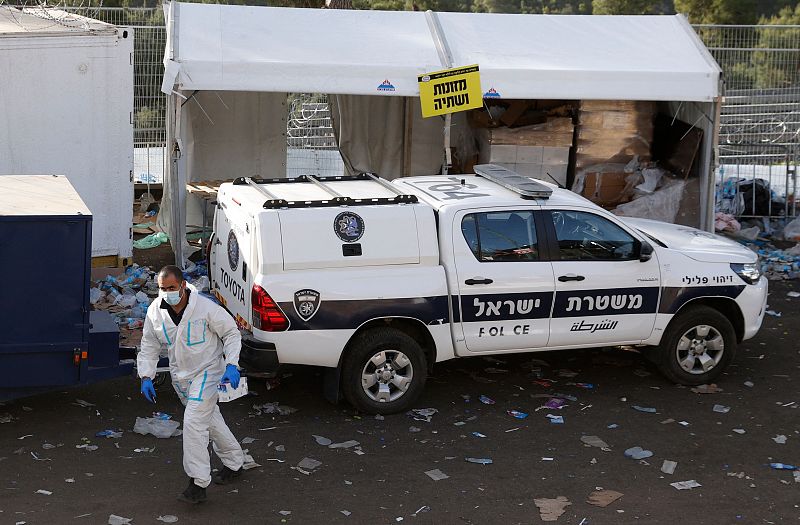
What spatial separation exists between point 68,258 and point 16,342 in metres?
0.72

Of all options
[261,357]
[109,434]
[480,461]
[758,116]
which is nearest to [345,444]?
[261,357]

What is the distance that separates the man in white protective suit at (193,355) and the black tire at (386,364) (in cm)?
163

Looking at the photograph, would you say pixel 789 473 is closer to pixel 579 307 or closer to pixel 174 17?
pixel 579 307

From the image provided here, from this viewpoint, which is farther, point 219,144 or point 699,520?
point 219,144

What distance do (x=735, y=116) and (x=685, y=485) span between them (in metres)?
14.7

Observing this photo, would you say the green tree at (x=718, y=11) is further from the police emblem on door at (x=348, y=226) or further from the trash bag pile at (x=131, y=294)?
the police emblem on door at (x=348, y=226)

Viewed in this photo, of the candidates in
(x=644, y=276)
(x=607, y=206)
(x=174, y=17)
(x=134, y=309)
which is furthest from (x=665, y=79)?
(x=134, y=309)

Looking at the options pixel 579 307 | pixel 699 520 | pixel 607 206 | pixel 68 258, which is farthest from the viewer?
pixel 607 206

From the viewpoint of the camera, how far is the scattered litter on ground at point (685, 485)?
7.39 m

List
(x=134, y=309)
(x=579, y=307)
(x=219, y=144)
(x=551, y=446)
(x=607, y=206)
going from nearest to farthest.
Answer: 1. (x=551, y=446)
2. (x=579, y=307)
3. (x=134, y=309)
4. (x=607, y=206)
5. (x=219, y=144)

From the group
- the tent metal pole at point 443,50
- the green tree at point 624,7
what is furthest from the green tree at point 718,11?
the tent metal pole at point 443,50

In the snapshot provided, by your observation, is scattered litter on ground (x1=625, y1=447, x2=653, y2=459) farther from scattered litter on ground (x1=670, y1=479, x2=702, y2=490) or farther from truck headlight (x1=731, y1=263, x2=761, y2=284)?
truck headlight (x1=731, y1=263, x2=761, y2=284)

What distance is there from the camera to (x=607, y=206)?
569 inches

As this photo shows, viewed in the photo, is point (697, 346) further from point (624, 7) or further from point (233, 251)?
point (624, 7)
